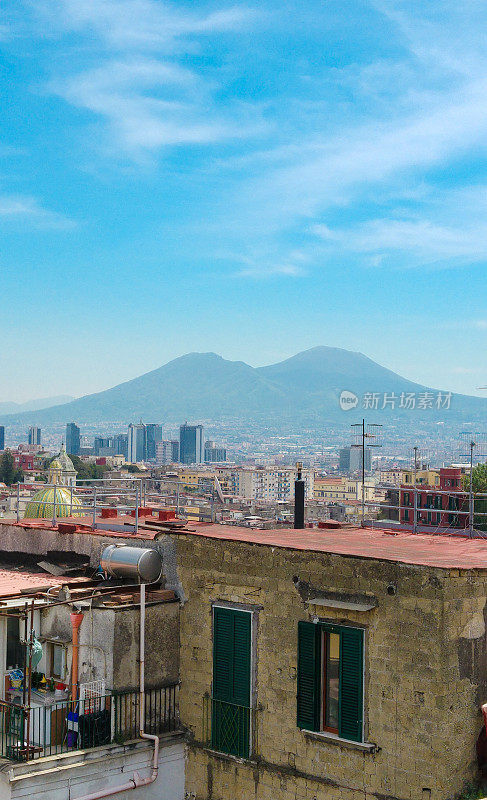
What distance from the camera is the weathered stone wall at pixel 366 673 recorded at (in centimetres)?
1260

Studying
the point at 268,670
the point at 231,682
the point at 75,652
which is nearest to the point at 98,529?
the point at 75,652

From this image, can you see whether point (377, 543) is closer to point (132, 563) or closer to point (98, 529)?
point (132, 563)

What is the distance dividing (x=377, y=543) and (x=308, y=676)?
293cm

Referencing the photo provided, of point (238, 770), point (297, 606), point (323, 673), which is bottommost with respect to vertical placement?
point (238, 770)

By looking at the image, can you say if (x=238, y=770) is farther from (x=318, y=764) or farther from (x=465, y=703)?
(x=465, y=703)

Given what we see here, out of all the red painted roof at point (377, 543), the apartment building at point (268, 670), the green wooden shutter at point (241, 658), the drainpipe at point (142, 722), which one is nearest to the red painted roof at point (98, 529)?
the apartment building at point (268, 670)

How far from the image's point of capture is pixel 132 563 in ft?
51.2

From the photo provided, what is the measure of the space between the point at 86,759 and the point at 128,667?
1489 millimetres

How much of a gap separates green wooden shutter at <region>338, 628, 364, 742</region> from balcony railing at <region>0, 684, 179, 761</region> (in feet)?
11.2

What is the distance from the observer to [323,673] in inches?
548

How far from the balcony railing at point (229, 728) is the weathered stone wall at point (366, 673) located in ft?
0.42

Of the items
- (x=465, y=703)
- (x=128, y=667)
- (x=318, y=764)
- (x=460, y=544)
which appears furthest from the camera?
(x=460, y=544)

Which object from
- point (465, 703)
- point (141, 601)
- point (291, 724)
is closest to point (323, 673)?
point (291, 724)

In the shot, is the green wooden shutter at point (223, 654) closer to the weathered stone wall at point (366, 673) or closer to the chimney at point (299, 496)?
the weathered stone wall at point (366, 673)
